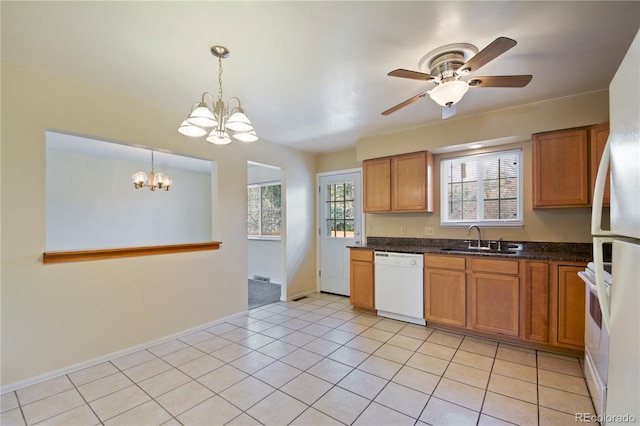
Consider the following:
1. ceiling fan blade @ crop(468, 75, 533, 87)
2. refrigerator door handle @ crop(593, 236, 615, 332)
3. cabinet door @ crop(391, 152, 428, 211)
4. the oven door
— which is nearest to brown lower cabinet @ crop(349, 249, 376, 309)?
cabinet door @ crop(391, 152, 428, 211)

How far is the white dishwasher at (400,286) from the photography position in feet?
11.3

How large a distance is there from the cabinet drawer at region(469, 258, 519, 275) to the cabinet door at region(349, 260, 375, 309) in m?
1.29

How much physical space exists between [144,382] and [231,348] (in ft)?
2.58

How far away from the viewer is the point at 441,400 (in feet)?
6.62

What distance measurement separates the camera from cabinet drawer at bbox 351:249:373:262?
154 inches

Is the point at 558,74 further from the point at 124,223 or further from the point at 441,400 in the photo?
the point at 124,223

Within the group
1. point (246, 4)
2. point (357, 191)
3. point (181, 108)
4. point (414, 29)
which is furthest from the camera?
point (357, 191)

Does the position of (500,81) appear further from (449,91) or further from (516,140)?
(516,140)

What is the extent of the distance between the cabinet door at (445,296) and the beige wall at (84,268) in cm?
243

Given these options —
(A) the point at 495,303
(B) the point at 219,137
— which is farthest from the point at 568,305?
(B) the point at 219,137

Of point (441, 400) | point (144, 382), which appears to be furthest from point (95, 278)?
point (441, 400)

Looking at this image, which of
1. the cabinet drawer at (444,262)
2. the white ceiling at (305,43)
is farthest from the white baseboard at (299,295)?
the white ceiling at (305,43)

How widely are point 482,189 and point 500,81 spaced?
75.8 inches

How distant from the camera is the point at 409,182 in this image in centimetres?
385
